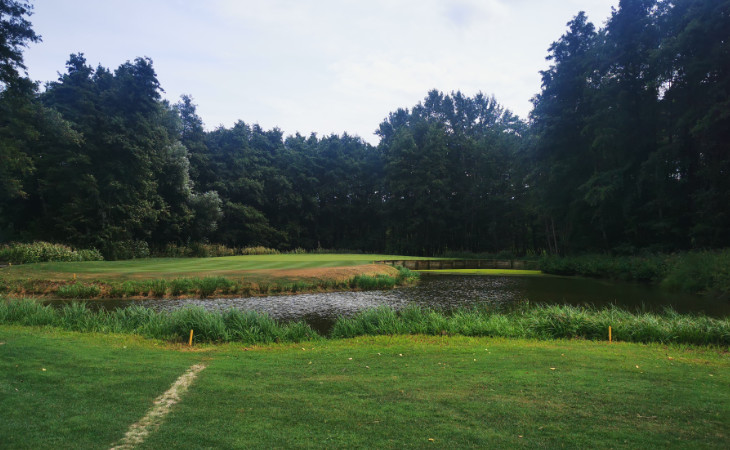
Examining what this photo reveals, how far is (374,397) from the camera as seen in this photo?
187 inches

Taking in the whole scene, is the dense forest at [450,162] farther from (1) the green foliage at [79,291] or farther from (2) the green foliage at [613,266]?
(1) the green foliage at [79,291]

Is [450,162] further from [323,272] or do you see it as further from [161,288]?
[161,288]

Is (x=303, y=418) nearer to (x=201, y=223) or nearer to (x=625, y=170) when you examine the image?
(x=625, y=170)

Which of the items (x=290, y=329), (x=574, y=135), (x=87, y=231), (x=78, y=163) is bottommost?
(x=290, y=329)

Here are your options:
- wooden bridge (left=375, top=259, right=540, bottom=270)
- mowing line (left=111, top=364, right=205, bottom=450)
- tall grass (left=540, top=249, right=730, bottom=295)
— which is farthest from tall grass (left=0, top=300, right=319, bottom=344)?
wooden bridge (left=375, top=259, right=540, bottom=270)

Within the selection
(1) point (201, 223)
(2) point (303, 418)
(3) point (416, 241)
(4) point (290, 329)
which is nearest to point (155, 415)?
(2) point (303, 418)

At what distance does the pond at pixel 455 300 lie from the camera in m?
13.9

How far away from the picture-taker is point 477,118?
56.3m

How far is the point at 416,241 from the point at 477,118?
20.5 m

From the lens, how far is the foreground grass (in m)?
3.72

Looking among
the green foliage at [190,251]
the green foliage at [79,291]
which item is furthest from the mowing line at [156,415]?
the green foliage at [190,251]

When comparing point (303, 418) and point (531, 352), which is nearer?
point (303, 418)

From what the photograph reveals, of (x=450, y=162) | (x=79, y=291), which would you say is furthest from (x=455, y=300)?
(x=450, y=162)

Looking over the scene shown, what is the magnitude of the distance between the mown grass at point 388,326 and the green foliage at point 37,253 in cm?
1405
